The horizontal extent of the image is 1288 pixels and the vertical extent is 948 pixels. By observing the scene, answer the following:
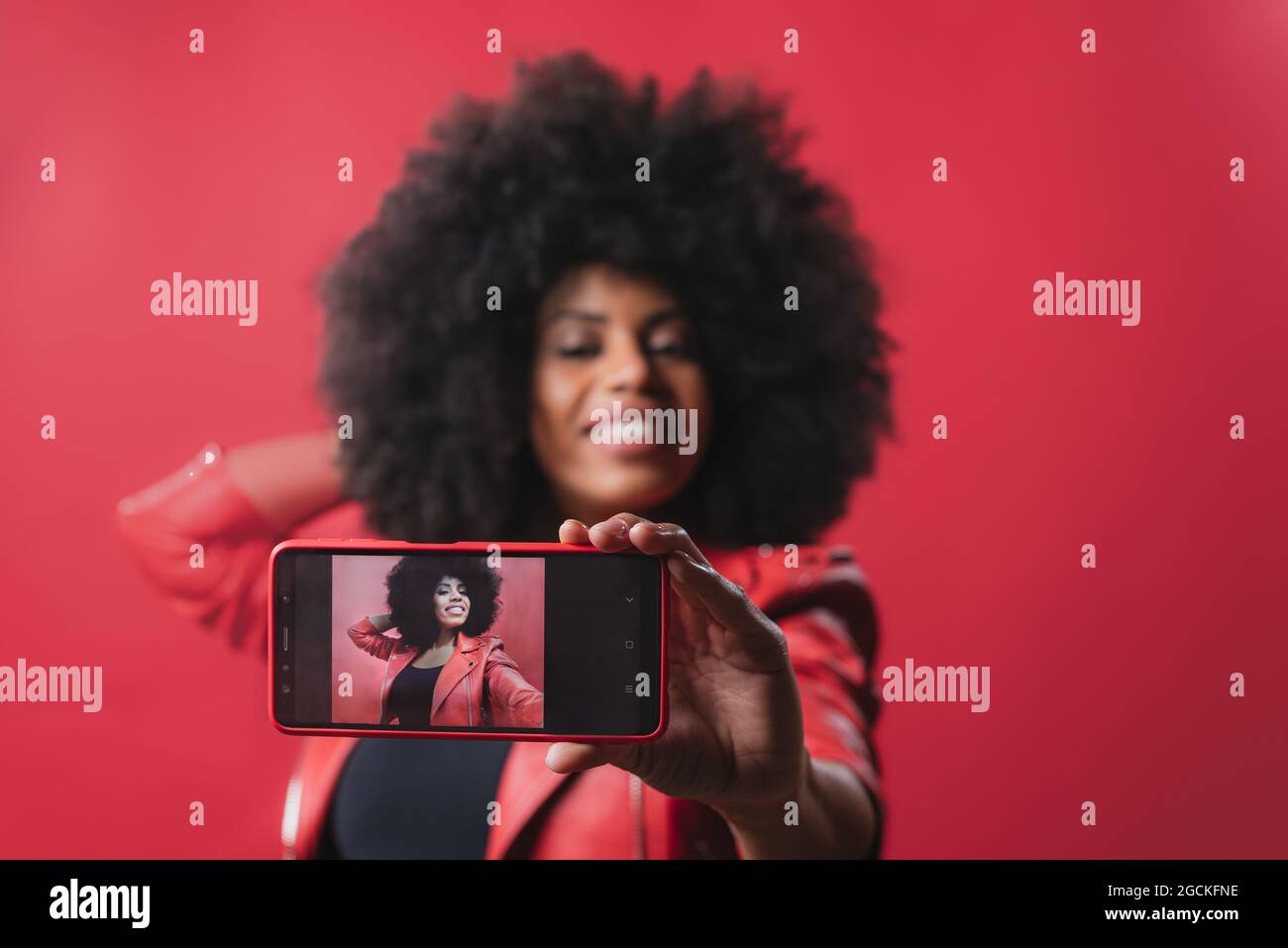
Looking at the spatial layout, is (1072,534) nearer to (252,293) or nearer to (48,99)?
(252,293)

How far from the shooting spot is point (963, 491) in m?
1.05

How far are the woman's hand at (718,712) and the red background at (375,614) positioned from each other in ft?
0.16

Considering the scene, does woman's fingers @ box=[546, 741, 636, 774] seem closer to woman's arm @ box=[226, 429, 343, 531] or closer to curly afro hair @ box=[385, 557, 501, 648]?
curly afro hair @ box=[385, 557, 501, 648]

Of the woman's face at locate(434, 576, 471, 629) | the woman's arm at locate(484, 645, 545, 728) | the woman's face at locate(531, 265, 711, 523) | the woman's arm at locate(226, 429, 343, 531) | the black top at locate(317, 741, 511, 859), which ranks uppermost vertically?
the woman's face at locate(531, 265, 711, 523)

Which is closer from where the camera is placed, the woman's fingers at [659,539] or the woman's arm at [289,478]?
the woman's fingers at [659,539]

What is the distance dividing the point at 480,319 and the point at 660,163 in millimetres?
252

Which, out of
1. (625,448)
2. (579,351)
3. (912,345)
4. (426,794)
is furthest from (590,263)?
(426,794)

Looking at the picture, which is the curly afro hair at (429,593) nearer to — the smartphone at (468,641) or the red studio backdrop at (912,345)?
the smartphone at (468,641)

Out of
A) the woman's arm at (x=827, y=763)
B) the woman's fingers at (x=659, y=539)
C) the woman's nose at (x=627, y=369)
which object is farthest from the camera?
the woman's nose at (x=627, y=369)

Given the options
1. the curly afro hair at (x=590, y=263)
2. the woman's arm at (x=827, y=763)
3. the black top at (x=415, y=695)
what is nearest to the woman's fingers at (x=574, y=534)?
the black top at (x=415, y=695)

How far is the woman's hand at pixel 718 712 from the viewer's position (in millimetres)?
641

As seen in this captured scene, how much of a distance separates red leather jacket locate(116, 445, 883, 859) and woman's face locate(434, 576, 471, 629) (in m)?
0.36

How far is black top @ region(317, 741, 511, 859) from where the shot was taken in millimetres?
1017

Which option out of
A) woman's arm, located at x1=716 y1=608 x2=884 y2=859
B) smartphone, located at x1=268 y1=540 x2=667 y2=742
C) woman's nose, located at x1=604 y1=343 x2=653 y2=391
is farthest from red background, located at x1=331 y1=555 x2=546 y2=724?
woman's nose, located at x1=604 y1=343 x2=653 y2=391
